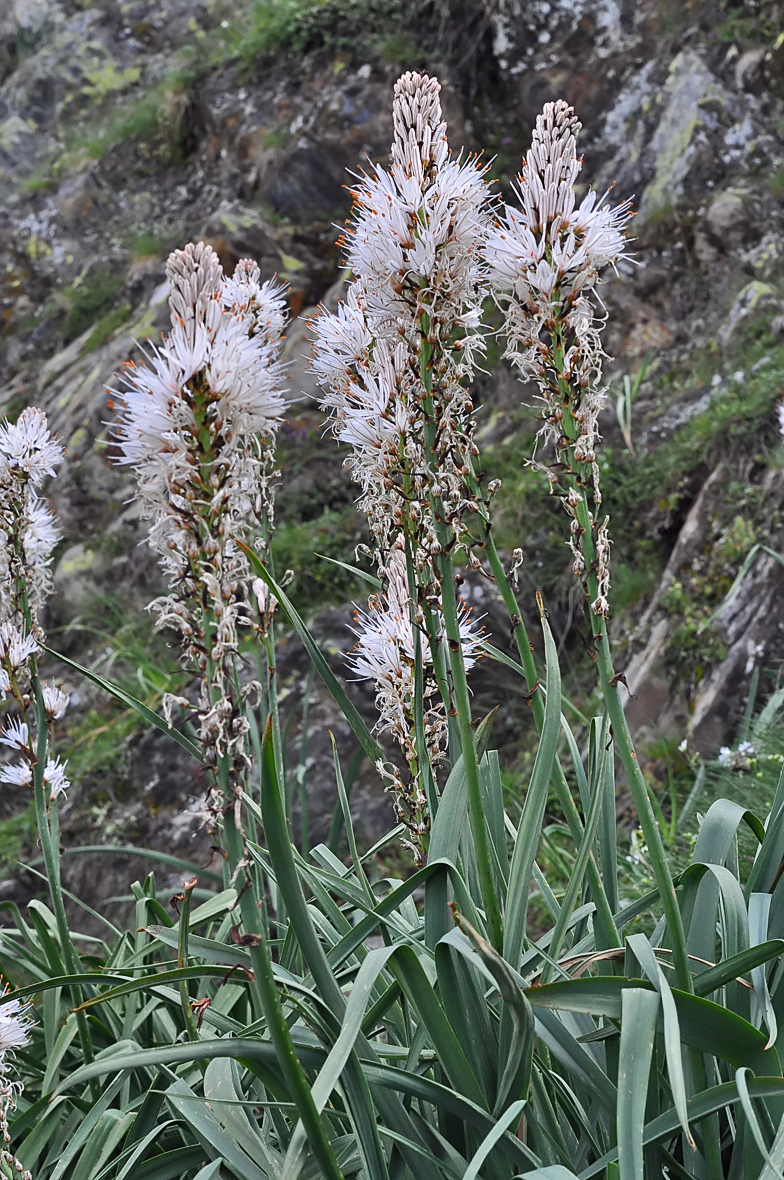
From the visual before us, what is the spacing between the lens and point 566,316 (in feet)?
3.72

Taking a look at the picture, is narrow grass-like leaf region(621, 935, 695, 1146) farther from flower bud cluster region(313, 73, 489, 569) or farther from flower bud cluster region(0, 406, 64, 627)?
flower bud cluster region(0, 406, 64, 627)

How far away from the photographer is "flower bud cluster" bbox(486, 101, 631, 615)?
113cm

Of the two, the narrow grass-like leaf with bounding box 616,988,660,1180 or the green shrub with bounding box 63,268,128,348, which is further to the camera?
the green shrub with bounding box 63,268,128,348

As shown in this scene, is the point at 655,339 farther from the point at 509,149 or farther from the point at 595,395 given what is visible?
the point at 595,395

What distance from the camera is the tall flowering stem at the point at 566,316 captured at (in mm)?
1130

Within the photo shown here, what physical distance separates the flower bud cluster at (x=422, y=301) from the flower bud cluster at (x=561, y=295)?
0.06 metres

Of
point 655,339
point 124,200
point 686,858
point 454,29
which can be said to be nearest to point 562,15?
point 454,29

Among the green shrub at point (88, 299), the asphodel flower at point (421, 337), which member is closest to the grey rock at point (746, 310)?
the asphodel flower at point (421, 337)

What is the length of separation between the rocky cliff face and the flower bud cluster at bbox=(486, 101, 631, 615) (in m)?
2.23

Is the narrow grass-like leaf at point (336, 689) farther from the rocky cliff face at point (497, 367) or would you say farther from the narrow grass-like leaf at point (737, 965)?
the rocky cliff face at point (497, 367)

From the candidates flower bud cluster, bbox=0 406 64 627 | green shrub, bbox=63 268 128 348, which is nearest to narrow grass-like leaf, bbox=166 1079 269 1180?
flower bud cluster, bbox=0 406 64 627

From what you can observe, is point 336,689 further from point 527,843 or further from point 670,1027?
point 670,1027

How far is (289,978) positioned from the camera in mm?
1225

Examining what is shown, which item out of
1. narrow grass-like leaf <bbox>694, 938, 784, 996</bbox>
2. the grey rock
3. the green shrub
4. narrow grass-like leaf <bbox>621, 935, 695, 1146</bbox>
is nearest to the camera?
narrow grass-like leaf <bbox>621, 935, 695, 1146</bbox>
